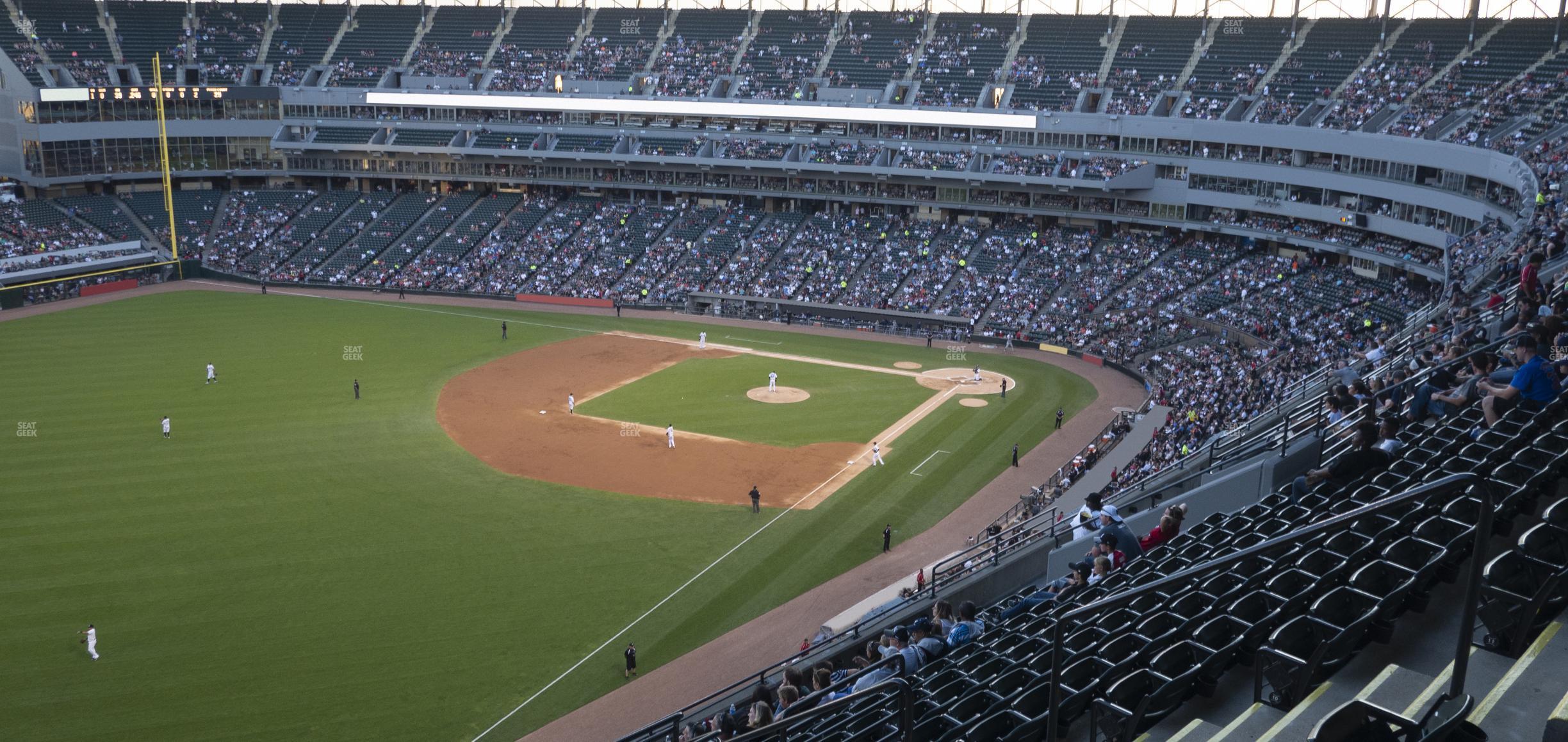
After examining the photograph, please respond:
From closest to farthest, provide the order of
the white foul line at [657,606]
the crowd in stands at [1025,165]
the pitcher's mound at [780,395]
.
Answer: the white foul line at [657,606]
the pitcher's mound at [780,395]
the crowd in stands at [1025,165]

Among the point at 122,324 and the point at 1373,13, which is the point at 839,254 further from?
the point at 122,324

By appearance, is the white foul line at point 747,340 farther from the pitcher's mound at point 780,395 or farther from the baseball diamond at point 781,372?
the pitcher's mound at point 780,395

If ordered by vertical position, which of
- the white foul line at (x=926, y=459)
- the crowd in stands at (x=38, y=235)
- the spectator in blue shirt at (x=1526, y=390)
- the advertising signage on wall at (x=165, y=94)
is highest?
the advertising signage on wall at (x=165, y=94)

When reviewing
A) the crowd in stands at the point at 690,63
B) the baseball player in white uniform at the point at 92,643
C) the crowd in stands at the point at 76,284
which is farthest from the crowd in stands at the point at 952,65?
the baseball player in white uniform at the point at 92,643

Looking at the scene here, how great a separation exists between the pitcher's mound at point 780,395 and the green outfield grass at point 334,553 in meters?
6.01

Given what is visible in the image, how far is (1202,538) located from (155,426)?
38.7 m

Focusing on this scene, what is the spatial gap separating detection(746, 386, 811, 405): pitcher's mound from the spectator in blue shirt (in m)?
33.6

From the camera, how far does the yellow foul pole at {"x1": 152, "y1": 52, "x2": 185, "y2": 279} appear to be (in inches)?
2724

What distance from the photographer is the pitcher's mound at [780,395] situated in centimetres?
4631

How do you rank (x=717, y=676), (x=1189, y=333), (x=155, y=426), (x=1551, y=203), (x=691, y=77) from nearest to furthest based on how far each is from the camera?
(x=717, y=676), (x=1551, y=203), (x=155, y=426), (x=1189, y=333), (x=691, y=77)

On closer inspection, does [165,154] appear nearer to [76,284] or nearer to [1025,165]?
[76,284]

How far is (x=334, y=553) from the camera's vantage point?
3003 cm

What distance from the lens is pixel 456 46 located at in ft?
261

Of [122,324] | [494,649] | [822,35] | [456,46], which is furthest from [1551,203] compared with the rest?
[456,46]
